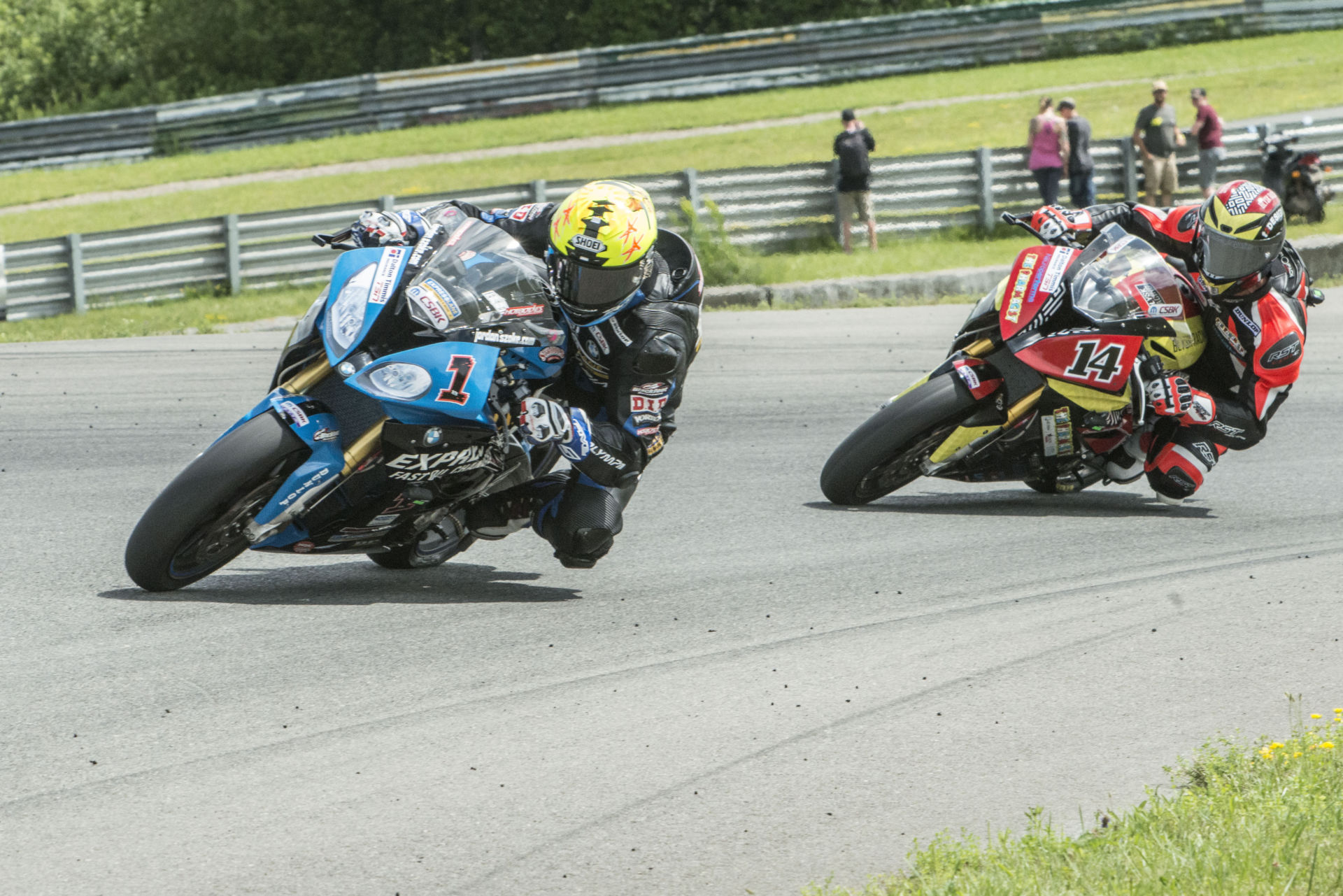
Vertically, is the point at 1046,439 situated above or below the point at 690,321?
below

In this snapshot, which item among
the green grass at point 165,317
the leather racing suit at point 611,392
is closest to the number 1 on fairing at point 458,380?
the leather racing suit at point 611,392

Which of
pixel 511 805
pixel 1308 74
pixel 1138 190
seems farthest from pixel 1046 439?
pixel 1308 74

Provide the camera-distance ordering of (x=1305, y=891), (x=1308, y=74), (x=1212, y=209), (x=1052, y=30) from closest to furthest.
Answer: (x=1305, y=891), (x=1212, y=209), (x=1308, y=74), (x=1052, y=30)

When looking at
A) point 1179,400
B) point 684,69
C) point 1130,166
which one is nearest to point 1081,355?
point 1179,400

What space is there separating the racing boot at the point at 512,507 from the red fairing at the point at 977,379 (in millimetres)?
1979

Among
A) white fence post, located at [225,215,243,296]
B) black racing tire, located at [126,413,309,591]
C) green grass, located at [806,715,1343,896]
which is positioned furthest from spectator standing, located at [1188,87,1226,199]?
green grass, located at [806,715,1343,896]

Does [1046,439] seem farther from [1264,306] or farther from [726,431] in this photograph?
[726,431]

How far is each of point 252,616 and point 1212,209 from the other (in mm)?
4587

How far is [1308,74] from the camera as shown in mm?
27750

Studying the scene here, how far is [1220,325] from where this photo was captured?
24.0 ft

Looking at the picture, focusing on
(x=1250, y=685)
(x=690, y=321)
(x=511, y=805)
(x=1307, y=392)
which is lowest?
(x=1307, y=392)

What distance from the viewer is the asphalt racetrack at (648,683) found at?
3.48m

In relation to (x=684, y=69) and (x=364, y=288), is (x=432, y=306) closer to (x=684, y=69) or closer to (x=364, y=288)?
(x=364, y=288)

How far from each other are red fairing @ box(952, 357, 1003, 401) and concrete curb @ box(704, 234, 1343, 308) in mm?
8599
